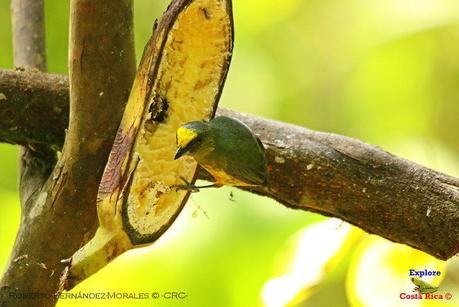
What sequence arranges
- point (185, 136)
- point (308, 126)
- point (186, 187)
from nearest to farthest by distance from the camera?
point (185, 136) < point (186, 187) < point (308, 126)

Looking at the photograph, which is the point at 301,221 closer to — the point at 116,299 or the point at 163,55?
the point at 116,299

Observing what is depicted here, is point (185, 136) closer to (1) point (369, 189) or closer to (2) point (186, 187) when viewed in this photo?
(2) point (186, 187)

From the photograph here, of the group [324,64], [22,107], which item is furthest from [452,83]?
[22,107]

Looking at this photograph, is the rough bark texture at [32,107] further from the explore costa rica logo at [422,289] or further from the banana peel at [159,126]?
the explore costa rica logo at [422,289]

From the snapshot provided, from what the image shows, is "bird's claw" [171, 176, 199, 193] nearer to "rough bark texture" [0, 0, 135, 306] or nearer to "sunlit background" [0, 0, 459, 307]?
"rough bark texture" [0, 0, 135, 306]

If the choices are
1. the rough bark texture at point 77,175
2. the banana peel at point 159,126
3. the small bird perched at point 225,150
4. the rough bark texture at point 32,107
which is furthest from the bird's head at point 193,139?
the rough bark texture at point 32,107

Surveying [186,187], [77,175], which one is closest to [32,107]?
[77,175]

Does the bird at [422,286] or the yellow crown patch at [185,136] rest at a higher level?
the yellow crown patch at [185,136]
